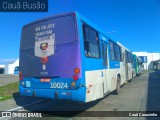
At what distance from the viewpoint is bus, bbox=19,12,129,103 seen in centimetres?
834

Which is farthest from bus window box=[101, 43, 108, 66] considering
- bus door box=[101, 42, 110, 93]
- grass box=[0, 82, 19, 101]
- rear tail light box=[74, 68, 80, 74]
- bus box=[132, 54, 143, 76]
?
bus box=[132, 54, 143, 76]

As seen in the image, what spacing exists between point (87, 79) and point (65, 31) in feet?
5.95

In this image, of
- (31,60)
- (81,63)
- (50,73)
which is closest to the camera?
(81,63)

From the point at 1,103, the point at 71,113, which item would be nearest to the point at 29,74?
the point at 71,113

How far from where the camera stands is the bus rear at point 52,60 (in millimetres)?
8328

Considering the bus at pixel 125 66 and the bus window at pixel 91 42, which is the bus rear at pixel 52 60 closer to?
the bus window at pixel 91 42

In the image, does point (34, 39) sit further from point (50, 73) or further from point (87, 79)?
point (87, 79)

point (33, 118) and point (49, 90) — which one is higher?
point (49, 90)

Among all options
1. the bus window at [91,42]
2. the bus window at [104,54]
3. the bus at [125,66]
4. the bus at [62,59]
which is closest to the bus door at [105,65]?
the bus window at [104,54]

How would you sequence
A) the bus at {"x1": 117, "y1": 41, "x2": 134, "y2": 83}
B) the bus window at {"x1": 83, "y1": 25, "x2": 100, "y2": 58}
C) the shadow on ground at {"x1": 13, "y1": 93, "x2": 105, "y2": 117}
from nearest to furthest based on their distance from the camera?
the bus window at {"x1": 83, "y1": 25, "x2": 100, "y2": 58}, the shadow on ground at {"x1": 13, "y1": 93, "x2": 105, "y2": 117}, the bus at {"x1": 117, "y1": 41, "x2": 134, "y2": 83}

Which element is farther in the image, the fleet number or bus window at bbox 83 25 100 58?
bus window at bbox 83 25 100 58

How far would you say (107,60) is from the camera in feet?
39.0

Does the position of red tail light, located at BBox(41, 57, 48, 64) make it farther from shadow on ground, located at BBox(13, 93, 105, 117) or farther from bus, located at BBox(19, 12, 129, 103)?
shadow on ground, located at BBox(13, 93, 105, 117)

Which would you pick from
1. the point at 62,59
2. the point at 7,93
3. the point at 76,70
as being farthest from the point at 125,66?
the point at 76,70
